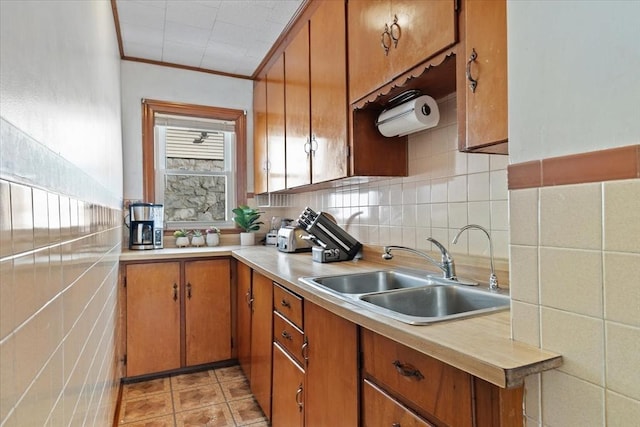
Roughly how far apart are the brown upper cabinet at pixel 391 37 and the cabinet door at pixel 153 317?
189cm

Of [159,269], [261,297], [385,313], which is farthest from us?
[159,269]

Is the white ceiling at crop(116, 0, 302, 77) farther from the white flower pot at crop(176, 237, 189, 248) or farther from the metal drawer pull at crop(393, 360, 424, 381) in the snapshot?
the metal drawer pull at crop(393, 360, 424, 381)

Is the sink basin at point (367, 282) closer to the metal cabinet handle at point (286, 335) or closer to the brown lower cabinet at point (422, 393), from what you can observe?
the metal cabinet handle at point (286, 335)

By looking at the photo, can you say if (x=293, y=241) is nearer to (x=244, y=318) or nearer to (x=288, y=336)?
(x=244, y=318)

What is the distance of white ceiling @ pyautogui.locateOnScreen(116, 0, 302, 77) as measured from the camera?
91.4 inches

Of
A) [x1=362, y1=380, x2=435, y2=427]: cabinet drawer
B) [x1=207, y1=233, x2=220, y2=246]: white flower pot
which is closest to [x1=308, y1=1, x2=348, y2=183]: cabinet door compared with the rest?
[x1=362, y1=380, x2=435, y2=427]: cabinet drawer

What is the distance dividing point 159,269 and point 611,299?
2640 mm

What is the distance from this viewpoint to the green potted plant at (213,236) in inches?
127

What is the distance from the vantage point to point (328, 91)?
6.64ft

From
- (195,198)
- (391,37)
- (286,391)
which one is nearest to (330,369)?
(286,391)

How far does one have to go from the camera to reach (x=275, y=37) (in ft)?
8.94

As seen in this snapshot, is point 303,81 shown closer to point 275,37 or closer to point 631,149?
point 275,37

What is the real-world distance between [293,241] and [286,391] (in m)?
1.15

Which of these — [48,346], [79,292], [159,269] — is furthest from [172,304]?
[48,346]
